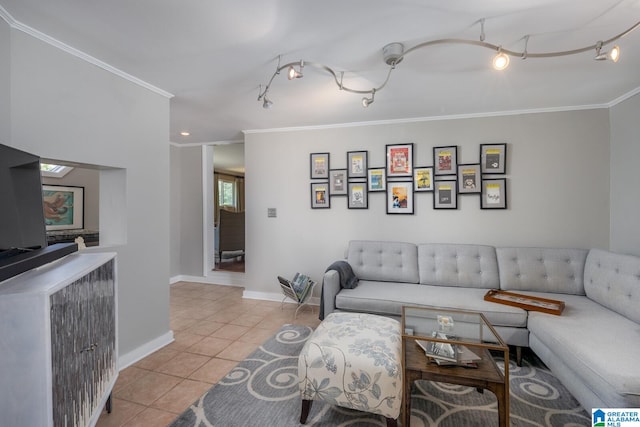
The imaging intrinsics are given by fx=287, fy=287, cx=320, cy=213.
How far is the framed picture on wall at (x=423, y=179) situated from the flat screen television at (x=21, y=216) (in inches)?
123

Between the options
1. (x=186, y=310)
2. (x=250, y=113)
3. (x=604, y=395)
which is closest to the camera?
(x=604, y=395)

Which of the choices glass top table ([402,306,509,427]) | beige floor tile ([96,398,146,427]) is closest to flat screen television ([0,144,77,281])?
beige floor tile ([96,398,146,427])

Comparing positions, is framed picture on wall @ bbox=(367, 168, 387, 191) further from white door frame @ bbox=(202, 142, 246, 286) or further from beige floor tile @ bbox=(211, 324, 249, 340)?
white door frame @ bbox=(202, 142, 246, 286)

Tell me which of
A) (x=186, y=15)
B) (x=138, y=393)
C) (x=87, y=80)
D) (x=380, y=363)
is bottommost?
(x=138, y=393)

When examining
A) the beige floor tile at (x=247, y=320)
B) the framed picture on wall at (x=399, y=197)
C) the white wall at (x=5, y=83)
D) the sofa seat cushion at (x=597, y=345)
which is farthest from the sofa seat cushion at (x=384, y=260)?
the white wall at (x=5, y=83)

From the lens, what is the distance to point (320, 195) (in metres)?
3.71

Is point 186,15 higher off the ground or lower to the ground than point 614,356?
higher

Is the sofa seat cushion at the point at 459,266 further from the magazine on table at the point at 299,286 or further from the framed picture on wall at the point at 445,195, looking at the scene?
the magazine on table at the point at 299,286

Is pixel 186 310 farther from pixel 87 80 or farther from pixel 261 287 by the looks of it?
pixel 87 80

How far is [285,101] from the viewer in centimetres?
281

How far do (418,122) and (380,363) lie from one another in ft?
8.95

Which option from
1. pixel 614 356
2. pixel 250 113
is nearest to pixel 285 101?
pixel 250 113

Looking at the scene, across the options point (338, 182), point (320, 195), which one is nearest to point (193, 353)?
point (320, 195)

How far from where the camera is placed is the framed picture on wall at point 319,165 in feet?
12.1
